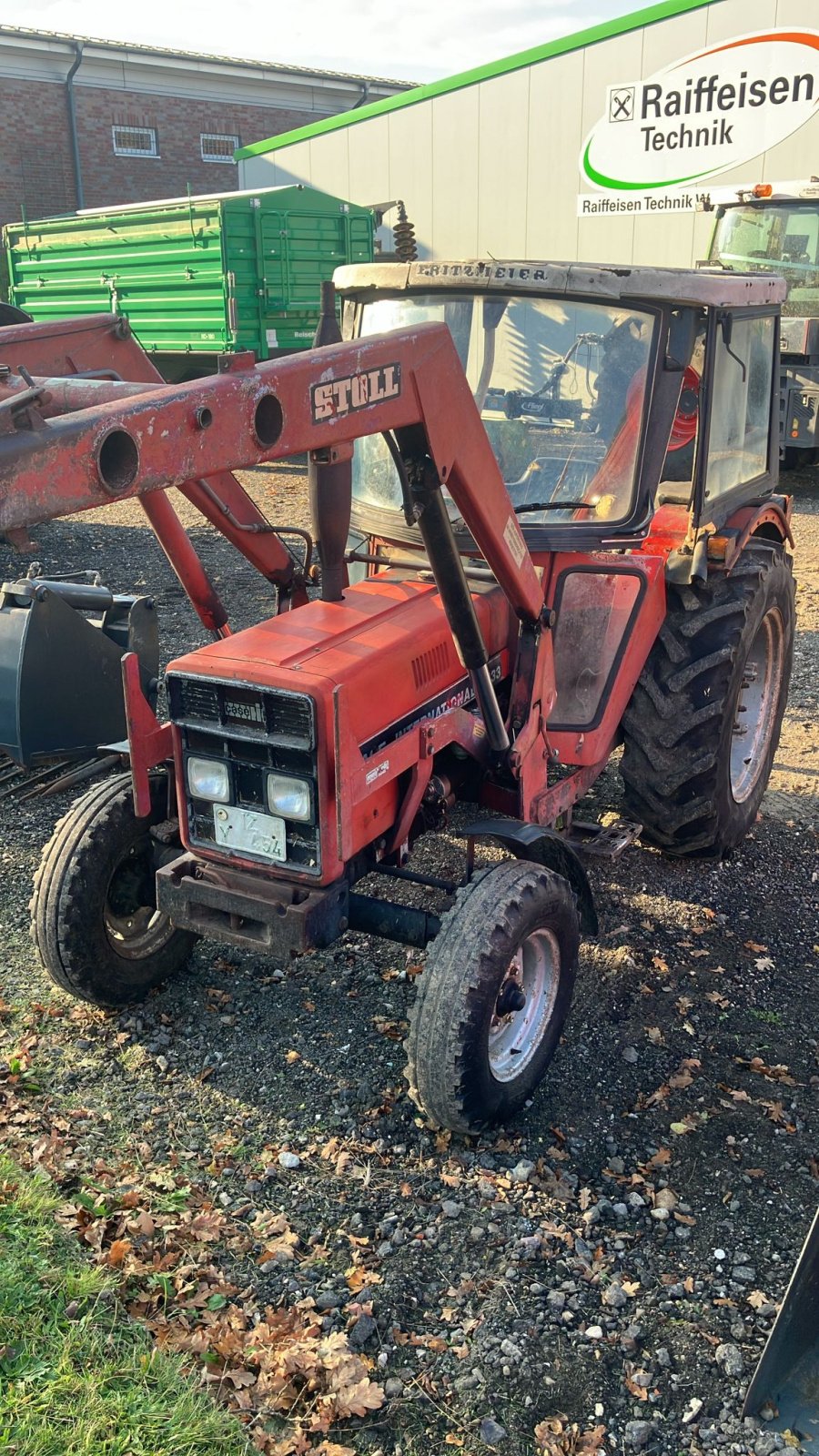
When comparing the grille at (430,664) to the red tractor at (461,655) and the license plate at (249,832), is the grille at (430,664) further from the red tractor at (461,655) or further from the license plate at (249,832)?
the license plate at (249,832)

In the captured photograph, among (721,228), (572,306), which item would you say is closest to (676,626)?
(572,306)

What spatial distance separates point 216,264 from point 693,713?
11.0m

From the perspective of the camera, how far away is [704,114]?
15211 mm

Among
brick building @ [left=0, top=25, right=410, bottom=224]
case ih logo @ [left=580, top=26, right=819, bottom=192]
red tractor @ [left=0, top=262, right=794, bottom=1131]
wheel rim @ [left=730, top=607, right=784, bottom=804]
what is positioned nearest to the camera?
red tractor @ [left=0, top=262, right=794, bottom=1131]

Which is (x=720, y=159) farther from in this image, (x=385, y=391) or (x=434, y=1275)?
(x=434, y=1275)

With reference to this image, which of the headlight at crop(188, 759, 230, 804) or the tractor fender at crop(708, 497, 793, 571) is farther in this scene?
the tractor fender at crop(708, 497, 793, 571)

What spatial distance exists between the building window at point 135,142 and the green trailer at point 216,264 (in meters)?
8.79

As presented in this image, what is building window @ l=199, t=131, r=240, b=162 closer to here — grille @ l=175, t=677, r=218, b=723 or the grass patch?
grille @ l=175, t=677, r=218, b=723

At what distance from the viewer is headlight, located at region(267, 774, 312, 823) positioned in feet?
10.5

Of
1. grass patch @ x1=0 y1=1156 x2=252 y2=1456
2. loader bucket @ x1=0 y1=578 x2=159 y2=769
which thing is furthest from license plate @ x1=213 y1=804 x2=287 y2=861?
loader bucket @ x1=0 y1=578 x2=159 y2=769

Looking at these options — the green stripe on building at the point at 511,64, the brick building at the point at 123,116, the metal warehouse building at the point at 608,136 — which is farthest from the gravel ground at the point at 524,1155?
the brick building at the point at 123,116

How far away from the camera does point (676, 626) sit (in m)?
4.38

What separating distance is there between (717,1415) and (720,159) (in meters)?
15.7

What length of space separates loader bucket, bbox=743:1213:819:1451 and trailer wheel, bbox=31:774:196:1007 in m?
2.16
